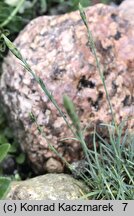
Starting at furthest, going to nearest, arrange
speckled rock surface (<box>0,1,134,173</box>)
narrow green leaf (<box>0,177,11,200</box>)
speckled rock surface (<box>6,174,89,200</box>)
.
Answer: speckled rock surface (<box>0,1,134,173</box>)
speckled rock surface (<box>6,174,89,200</box>)
narrow green leaf (<box>0,177,11,200</box>)

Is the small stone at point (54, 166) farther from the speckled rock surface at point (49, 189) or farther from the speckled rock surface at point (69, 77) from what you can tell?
the speckled rock surface at point (49, 189)

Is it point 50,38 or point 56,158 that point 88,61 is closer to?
point 50,38

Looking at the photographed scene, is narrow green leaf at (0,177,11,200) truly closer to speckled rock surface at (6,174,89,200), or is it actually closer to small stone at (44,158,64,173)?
speckled rock surface at (6,174,89,200)

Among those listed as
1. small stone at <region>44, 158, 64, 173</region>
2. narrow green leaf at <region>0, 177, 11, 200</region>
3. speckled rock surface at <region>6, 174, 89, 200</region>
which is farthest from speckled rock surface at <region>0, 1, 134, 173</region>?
narrow green leaf at <region>0, 177, 11, 200</region>

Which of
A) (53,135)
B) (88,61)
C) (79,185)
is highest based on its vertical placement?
(88,61)

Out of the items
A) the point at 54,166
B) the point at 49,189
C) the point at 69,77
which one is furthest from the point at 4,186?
the point at 69,77

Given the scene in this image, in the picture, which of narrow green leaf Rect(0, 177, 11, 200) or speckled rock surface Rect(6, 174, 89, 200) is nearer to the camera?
narrow green leaf Rect(0, 177, 11, 200)

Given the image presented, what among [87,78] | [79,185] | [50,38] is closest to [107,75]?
[87,78]
